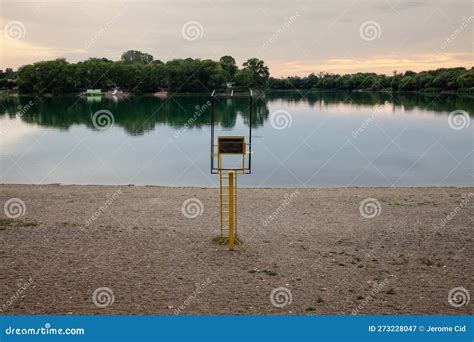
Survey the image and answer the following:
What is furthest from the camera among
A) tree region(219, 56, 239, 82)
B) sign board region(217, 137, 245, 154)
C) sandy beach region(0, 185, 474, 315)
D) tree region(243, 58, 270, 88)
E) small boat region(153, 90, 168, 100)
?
tree region(243, 58, 270, 88)

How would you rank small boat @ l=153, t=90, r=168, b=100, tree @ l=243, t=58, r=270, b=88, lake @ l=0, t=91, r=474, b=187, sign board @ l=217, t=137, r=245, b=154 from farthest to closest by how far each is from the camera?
tree @ l=243, t=58, r=270, b=88, small boat @ l=153, t=90, r=168, b=100, lake @ l=0, t=91, r=474, b=187, sign board @ l=217, t=137, r=245, b=154

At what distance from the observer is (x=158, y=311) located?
8289 millimetres

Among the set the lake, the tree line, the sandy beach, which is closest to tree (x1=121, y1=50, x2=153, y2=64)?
the tree line

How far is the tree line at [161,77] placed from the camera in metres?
114

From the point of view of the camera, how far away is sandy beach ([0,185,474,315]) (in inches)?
341

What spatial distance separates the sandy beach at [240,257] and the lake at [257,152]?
28.9 ft

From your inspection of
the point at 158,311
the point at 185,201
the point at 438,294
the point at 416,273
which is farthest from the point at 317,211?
the point at 158,311

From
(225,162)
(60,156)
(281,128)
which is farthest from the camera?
(281,128)

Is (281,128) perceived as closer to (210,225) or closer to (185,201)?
(185,201)

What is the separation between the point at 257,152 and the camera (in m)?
35.9

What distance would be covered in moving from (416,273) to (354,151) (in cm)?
2778

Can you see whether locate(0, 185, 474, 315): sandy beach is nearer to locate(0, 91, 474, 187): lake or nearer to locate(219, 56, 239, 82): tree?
locate(0, 91, 474, 187): lake

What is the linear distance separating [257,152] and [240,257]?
82.7 feet

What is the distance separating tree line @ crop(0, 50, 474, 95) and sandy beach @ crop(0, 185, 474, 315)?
92.8 meters
